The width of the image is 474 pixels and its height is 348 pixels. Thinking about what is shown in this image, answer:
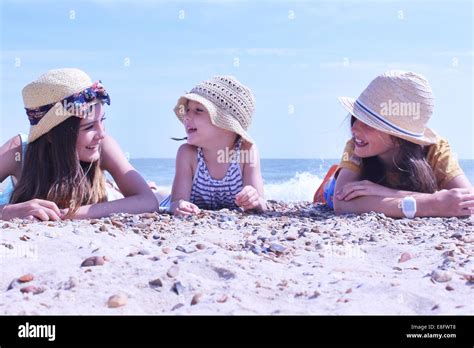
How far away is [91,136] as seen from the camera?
18.7ft

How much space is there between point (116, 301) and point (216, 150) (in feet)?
11.2

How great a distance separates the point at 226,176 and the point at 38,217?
192cm

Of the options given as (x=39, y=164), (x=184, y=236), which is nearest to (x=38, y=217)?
(x=39, y=164)

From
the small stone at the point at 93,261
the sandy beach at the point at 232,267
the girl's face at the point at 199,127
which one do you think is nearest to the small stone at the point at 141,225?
the sandy beach at the point at 232,267

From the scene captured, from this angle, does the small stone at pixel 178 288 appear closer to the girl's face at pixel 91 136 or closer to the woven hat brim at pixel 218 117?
the girl's face at pixel 91 136

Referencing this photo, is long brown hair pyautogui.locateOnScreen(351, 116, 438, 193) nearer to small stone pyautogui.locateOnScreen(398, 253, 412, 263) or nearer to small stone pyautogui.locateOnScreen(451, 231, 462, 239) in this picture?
small stone pyautogui.locateOnScreen(451, 231, 462, 239)

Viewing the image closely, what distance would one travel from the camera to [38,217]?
520cm

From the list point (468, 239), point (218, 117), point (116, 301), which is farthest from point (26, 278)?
point (218, 117)

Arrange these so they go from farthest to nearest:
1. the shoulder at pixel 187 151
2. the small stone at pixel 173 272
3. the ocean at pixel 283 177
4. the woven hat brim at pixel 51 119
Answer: the ocean at pixel 283 177, the shoulder at pixel 187 151, the woven hat brim at pixel 51 119, the small stone at pixel 173 272

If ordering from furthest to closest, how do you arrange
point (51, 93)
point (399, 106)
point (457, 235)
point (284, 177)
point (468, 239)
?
point (284, 177) < point (399, 106) < point (51, 93) < point (457, 235) < point (468, 239)

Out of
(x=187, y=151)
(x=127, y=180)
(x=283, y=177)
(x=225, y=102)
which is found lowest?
(x=283, y=177)

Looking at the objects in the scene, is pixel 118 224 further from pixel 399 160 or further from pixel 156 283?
pixel 399 160

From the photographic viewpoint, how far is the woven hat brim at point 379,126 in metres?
5.73
